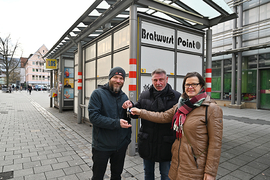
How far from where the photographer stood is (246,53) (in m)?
12.6

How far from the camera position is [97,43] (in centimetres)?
682

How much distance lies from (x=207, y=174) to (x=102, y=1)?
4.47 metres

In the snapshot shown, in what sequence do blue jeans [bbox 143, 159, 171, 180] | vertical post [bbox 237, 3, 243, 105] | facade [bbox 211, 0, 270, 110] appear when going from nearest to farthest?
blue jeans [bbox 143, 159, 171, 180] → facade [bbox 211, 0, 270, 110] → vertical post [bbox 237, 3, 243, 105]

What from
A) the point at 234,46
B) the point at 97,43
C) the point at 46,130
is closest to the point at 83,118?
the point at 46,130

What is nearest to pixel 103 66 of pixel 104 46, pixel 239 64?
pixel 104 46

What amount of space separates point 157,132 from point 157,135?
0.04 metres

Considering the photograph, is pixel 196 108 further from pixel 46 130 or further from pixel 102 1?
pixel 46 130

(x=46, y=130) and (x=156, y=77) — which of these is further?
(x=46, y=130)

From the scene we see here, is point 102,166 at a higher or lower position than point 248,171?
higher

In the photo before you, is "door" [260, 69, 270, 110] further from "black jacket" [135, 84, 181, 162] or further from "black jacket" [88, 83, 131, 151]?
"black jacket" [88, 83, 131, 151]

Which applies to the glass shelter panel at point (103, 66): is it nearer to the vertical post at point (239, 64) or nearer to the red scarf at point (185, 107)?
the red scarf at point (185, 107)

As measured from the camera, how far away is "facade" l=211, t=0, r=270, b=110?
1152 centimetres

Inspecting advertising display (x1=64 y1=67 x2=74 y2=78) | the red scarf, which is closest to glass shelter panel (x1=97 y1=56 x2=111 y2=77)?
the red scarf

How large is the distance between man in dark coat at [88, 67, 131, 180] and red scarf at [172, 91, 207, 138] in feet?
1.95
